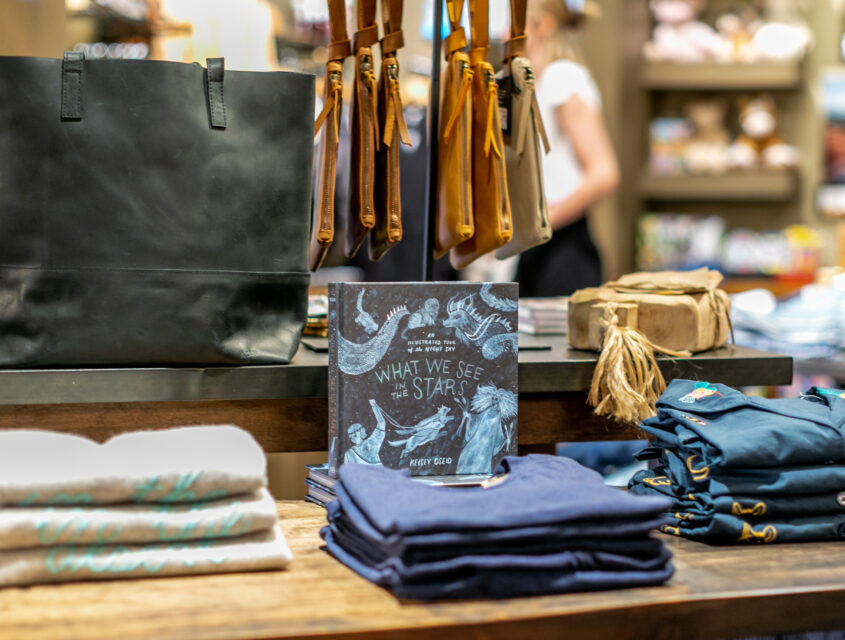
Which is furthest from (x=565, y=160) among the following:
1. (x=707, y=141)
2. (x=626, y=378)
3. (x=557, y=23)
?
(x=707, y=141)

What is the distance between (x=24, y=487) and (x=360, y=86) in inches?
30.8

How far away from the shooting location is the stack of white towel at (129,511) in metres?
0.98

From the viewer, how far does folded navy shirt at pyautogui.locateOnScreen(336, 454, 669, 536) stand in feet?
3.11

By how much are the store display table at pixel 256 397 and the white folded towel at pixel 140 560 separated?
1.21 ft

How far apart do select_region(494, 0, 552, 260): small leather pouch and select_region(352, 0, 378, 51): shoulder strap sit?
0.79 ft

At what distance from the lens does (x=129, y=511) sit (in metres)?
1.01

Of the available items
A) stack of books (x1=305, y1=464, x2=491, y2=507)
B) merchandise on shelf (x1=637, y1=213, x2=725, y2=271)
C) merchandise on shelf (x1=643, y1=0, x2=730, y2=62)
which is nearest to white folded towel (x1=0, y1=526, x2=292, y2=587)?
stack of books (x1=305, y1=464, x2=491, y2=507)

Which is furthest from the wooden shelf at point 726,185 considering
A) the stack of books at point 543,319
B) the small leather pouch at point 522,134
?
the small leather pouch at point 522,134

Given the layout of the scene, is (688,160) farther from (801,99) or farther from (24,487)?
(24,487)

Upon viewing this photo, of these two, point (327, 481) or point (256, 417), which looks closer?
point (327, 481)

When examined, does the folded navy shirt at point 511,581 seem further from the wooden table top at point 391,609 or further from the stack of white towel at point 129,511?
the stack of white towel at point 129,511

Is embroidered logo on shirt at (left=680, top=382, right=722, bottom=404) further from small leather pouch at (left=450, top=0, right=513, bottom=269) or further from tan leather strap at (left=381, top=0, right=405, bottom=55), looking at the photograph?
tan leather strap at (left=381, top=0, right=405, bottom=55)

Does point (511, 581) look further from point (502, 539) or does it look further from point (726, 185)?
point (726, 185)

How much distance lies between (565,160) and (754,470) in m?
1.72
